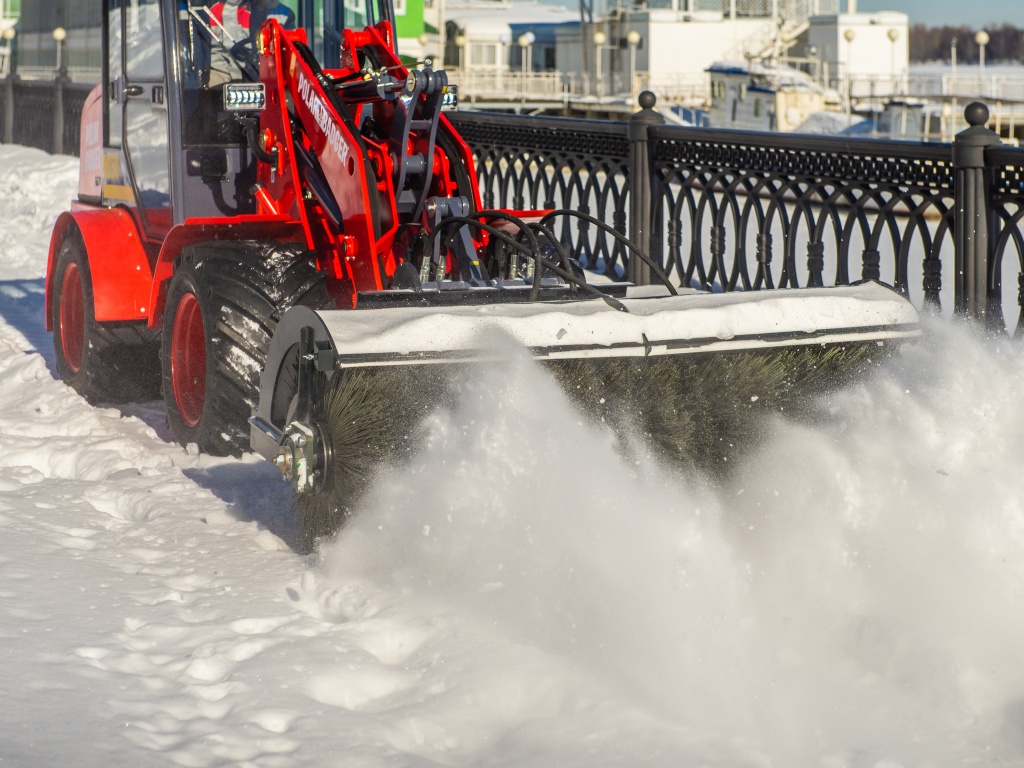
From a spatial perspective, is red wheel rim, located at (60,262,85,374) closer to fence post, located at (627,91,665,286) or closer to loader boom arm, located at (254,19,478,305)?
loader boom arm, located at (254,19,478,305)

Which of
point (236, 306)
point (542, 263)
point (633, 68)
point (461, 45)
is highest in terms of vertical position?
point (461, 45)

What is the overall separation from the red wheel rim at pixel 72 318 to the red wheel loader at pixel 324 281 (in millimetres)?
16

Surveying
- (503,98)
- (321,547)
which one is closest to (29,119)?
(321,547)

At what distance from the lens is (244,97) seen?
5340 millimetres

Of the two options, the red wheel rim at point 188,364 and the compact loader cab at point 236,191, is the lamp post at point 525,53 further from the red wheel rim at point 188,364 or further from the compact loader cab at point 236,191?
the red wheel rim at point 188,364

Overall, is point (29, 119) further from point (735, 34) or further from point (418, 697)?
point (735, 34)

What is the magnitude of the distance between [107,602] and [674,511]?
1.72 m

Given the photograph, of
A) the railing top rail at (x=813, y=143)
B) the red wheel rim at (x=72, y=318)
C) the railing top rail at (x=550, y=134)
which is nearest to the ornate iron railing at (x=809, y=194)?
the railing top rail at (x=813, y=143)

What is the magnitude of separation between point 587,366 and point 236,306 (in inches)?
61.7

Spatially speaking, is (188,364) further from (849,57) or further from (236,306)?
(849,57)

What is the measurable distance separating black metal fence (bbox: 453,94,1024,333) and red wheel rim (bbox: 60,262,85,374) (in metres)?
3.86

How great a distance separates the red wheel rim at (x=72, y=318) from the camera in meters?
6.95

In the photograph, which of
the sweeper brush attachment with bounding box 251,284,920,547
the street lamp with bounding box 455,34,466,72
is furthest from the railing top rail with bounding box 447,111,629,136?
the street lamp with bounding box 455,34,466,72

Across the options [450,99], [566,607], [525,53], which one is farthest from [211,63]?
[525,53]
